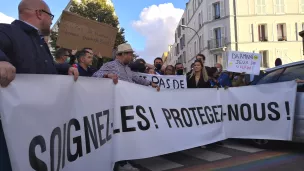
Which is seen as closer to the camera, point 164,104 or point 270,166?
point 270,166

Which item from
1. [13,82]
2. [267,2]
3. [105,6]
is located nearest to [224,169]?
[13,82]

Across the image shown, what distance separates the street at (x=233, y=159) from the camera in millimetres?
4815

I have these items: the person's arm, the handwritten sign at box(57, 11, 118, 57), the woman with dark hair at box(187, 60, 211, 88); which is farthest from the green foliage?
the person's arm

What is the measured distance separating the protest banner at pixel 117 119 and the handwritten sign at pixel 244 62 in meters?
Result: 2.98

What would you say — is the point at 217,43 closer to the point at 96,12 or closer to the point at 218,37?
the point at 218,37

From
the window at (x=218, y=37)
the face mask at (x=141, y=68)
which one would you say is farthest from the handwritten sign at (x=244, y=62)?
the window at (x=218, y=37)

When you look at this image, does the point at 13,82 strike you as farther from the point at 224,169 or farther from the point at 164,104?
the point at 224,169

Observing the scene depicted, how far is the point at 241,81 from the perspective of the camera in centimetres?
917

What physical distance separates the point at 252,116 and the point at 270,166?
1418 millimetres

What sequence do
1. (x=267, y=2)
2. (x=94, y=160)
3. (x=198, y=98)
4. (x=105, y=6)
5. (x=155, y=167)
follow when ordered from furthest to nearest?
(x=267, y=2) < (x=105, y=6) < (x=198, y=98) < (x=155, y=167) < (x=94, y=160)

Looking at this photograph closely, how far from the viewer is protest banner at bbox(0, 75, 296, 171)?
228cm

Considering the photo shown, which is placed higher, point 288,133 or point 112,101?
point 112,101

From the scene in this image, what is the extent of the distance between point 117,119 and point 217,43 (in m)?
39.5

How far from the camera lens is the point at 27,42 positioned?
2498 mm
